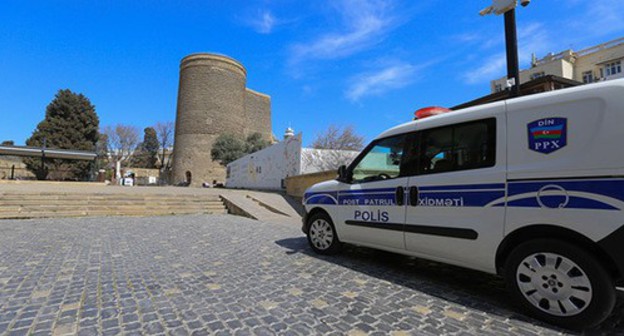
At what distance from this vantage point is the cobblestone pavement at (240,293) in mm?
2604

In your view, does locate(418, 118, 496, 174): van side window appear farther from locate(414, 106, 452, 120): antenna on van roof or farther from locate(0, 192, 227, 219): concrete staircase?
locate(0, 192, 227, 219): concrete staircase

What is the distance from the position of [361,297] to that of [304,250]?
2.34m

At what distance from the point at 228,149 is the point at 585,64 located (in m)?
43.2

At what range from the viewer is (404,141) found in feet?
13.5

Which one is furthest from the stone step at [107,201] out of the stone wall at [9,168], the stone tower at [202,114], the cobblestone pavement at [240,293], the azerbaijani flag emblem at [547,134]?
the stone tower at [202,114]

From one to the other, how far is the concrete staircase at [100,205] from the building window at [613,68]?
138 feet

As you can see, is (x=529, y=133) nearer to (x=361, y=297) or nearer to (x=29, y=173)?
(x=361, y=297)

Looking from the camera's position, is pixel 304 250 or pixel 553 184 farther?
pixel 304 250

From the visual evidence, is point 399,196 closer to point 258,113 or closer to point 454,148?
point 454,148

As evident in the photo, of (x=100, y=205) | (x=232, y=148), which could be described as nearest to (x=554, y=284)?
(x=100, y=205)

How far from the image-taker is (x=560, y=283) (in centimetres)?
261

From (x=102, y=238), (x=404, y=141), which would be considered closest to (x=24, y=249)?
(x=102, y=238)

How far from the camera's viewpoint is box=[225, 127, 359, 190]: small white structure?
15.3 m

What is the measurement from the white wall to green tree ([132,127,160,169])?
4015 centimetres
